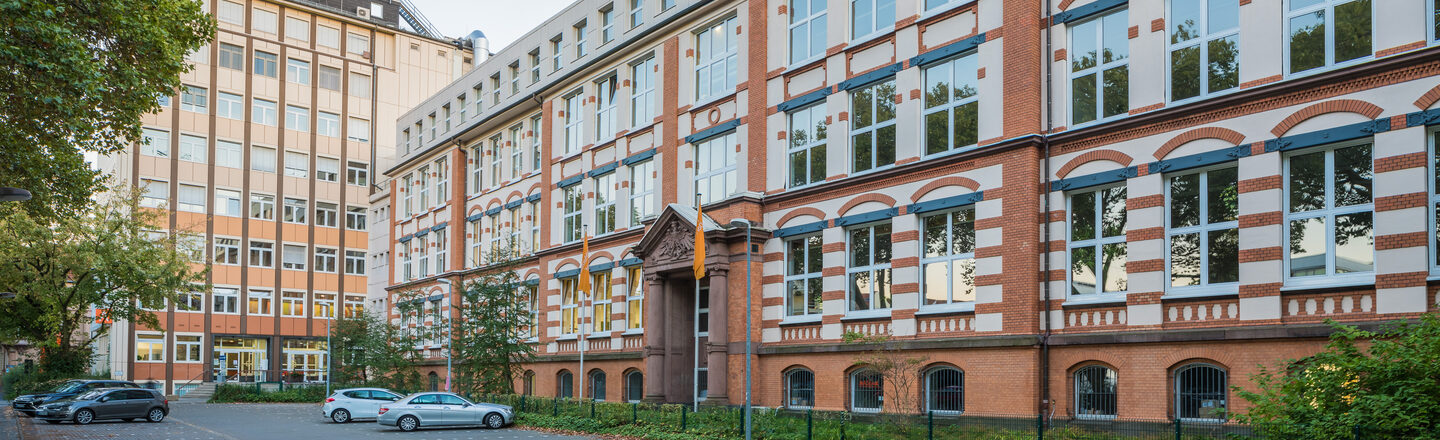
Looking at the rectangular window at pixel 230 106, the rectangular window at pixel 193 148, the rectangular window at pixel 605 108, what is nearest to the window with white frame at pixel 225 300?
the rectangular window at pixel 193 148

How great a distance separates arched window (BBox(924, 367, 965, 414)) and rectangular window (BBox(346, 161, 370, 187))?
6137 centimetres

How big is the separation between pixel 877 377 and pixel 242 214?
57.8 m

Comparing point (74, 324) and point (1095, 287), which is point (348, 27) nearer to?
point (74, 324)

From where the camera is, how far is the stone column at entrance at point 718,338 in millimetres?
30266

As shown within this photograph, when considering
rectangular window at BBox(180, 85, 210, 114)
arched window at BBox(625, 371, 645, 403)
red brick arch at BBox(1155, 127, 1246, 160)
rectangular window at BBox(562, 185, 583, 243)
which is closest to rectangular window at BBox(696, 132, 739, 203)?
arched window at BBox(625, 371, 645, 403)

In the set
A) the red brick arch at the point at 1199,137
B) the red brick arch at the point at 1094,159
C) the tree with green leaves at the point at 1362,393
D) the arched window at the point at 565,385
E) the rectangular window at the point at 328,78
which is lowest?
the arched window at the point at 565,385

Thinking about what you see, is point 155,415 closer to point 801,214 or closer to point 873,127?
point 801,214

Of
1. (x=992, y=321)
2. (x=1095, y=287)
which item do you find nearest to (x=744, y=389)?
(x=992, y=321)

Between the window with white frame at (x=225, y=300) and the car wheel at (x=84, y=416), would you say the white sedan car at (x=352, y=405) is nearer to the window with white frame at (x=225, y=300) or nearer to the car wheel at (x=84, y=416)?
the car wheel at (x=84, y=416)

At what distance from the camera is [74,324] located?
48031 mm

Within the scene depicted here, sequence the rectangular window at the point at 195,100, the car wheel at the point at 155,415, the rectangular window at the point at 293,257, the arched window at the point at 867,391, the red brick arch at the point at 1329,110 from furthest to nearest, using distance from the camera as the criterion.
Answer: the rectangular window at the point at 293,257 < the rectangular window at the point at 195,100 < the car wheel at the point at 155,415 < the arched window at the point at 867,391 < the red brick arch at the point at 1329,110

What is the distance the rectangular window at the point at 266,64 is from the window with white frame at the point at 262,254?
11.2 meters

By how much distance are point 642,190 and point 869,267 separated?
11.5 meters

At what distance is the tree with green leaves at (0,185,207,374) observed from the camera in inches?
1763
